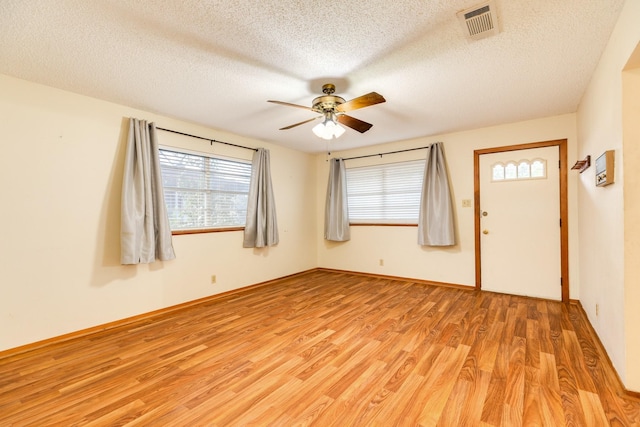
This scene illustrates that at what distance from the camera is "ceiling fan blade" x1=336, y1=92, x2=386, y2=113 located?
2245mm

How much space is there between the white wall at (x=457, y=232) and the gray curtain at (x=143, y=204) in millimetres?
2820

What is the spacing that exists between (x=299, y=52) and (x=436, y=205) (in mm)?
3077

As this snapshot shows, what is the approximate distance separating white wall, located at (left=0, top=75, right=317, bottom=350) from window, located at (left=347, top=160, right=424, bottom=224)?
2.88m

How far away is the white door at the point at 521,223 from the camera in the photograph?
3615 millimetres

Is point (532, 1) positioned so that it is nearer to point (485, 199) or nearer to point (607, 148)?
point (607, 148)

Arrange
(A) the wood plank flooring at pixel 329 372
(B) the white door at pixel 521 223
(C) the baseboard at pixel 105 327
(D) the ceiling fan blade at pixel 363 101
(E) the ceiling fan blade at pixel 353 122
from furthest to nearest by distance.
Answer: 1. (B) the white door at pixel 521 223
2. (E) the ceiling fan blade at pixel 353 122
3. (C) the baseboard at pixel 105 327
4. (D) the ceiling fan blade at pixel 363 101
5. (A) the wood plank flooring at pixel 329 372

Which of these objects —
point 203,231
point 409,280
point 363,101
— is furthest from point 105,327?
point 409,280

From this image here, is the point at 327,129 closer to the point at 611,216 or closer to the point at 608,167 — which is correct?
the point at 608,167

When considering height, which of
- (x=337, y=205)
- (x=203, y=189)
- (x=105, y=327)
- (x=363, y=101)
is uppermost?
(x=363, y=101)

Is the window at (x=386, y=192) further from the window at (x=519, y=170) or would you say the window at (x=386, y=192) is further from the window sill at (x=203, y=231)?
the window sill at (x=203, y=231)

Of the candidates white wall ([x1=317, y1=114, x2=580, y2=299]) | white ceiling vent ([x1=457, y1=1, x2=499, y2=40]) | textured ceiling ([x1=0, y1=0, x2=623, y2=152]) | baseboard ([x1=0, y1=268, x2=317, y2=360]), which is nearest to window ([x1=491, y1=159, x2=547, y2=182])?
white wall ([x1=317, y1=114, x2=580, y2=299])

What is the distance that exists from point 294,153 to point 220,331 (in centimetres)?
339

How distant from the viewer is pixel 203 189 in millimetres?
3883

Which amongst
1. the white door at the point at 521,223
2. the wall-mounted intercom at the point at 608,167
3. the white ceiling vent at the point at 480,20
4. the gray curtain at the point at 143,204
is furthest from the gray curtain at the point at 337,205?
the wall-mounted intercom at the point at 608,167
